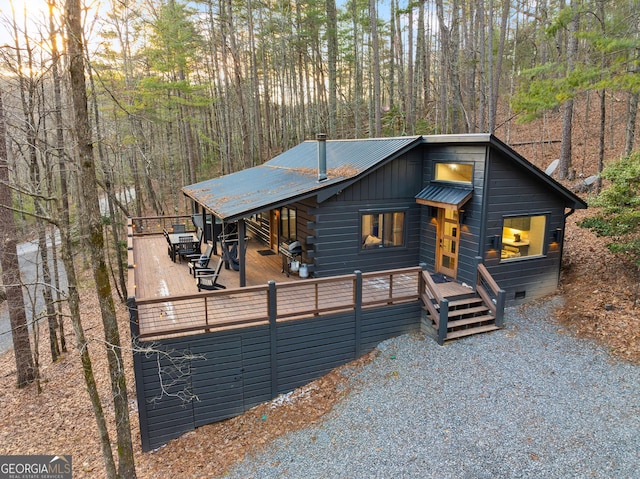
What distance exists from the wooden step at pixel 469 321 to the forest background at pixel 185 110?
1.81 meters

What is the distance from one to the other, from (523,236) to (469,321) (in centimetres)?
289

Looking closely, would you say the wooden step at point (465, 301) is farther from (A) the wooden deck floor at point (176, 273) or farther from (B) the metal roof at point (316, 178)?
(A) the wooden deck floor at point (176, 273)

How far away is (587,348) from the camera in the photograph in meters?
8.09

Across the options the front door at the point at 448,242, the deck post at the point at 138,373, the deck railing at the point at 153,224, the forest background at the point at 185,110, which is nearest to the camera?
the deck post at the point at 138,373

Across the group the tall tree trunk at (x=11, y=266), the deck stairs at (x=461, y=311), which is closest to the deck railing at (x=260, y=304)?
the deck stairs at (x=461, y=311)

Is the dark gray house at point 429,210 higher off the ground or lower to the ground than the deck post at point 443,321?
higher

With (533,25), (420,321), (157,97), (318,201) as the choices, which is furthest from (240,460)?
(533,25)

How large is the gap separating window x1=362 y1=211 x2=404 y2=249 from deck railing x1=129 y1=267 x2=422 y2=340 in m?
1.40

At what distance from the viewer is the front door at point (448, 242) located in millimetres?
10125

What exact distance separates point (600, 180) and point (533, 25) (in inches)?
611

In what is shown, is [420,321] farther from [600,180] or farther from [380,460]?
[600,180]

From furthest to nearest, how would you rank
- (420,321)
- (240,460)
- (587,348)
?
(420,321), (587,348), (240,460)

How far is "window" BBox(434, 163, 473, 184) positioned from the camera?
9.63 m

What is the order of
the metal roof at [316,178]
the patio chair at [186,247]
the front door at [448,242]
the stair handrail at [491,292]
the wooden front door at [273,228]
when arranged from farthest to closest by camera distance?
the wooden front door at [273,228] < the patio chair at [186,247] < the front door at [448,242] < the metal roof at [316,178] < the stair handrail at [491,292]
